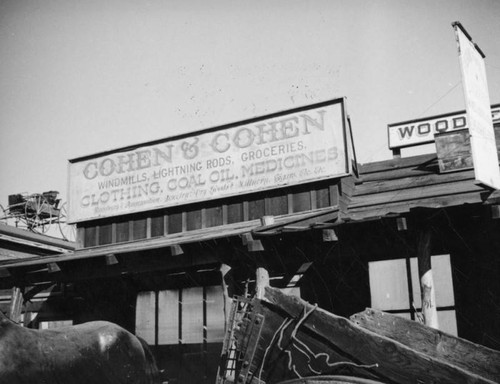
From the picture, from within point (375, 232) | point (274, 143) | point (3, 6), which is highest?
point (3, 6)

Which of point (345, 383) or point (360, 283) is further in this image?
point (360, 283)

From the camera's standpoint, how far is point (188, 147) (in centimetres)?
1274

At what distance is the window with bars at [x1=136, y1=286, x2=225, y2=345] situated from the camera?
11891mm

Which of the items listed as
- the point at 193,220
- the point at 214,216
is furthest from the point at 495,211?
the point at 193,220

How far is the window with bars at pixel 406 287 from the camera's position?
9.92 m

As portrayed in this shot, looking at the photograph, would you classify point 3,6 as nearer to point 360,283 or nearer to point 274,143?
point 274,143

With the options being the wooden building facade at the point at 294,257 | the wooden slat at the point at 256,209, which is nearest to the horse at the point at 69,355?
the wooden building facade at the point at 294,257

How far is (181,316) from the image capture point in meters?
12.3

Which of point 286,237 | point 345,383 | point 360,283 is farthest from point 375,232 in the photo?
point 345,383

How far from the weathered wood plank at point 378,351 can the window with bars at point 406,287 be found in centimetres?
634

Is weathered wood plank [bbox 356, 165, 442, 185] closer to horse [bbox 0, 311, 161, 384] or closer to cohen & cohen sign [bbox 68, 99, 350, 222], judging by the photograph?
cohen & cohen sign [bbox 68, 99, 350, 222]

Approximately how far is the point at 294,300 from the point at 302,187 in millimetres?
7305

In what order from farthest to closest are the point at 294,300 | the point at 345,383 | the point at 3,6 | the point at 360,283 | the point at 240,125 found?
the point at 240,125
the point at 360,283
the point at 3,6
the point at 294,300
the point at 345,383

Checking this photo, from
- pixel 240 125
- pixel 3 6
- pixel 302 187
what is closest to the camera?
pixel 3 6
